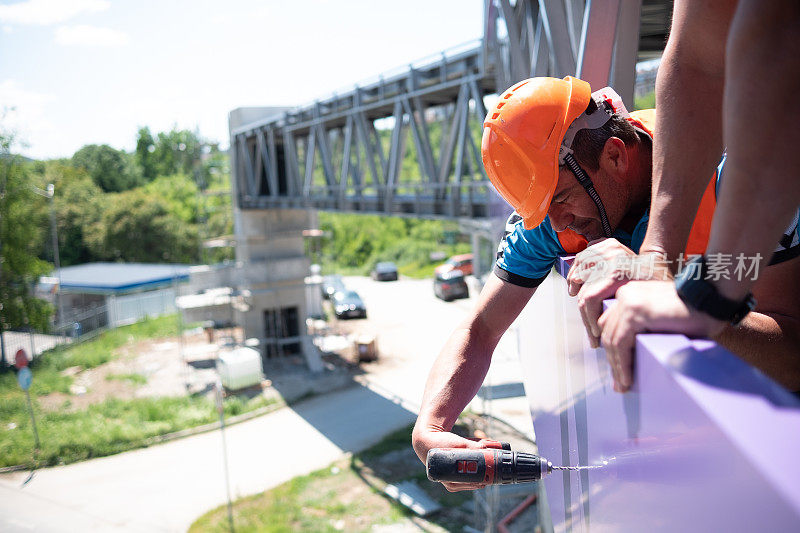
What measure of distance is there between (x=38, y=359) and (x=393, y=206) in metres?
19.5

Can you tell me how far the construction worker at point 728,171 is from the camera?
817 millimetres

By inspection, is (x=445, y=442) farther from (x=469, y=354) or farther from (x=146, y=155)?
(x=146, y=155)

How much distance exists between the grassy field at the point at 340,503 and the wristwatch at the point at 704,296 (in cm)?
1219

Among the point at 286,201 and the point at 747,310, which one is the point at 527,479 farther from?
the point at 286,201

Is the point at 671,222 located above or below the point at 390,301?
above

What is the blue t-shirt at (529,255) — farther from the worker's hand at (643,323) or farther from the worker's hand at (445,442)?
the worker's hand at (643,323)

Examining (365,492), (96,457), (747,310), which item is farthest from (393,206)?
(747,310)

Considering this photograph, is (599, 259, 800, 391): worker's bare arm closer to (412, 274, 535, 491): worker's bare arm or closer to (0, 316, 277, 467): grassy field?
(412, 274, 535, 491): worker's bare arm

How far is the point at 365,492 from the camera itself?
44.6ft

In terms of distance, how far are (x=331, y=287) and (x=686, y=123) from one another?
116ft

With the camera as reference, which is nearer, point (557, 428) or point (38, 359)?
point (557, 428)

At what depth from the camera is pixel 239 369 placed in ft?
68.0

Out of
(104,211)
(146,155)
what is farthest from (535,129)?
(146,155)

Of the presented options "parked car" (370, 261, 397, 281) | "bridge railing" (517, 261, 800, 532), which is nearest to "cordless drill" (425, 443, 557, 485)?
"bridge railing" (517, 261, 800, 532)
